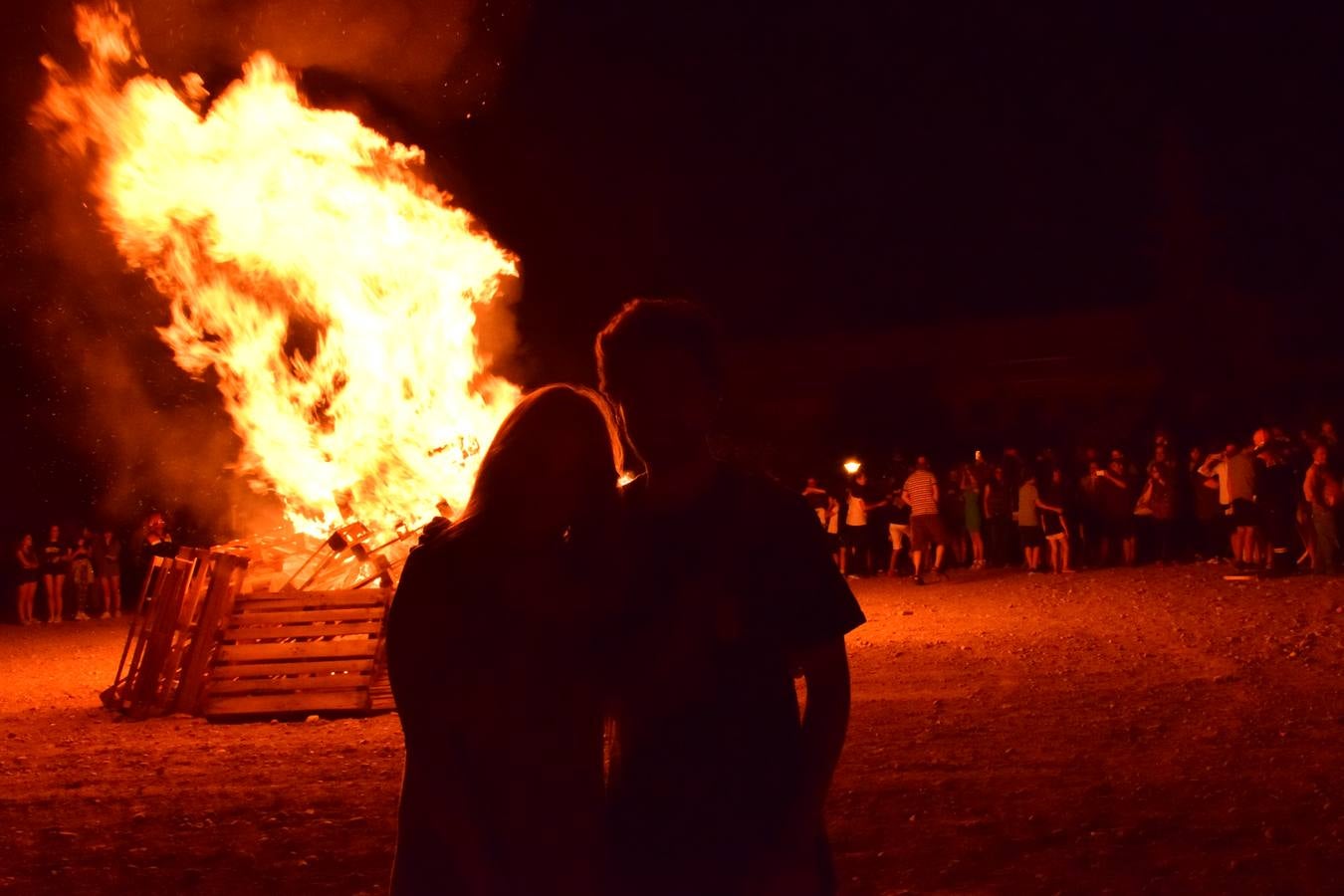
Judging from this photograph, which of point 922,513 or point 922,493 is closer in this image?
point 922,493

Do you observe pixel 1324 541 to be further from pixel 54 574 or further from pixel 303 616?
pixel 54 574

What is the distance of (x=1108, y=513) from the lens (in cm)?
1689

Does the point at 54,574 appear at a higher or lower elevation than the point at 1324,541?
higher

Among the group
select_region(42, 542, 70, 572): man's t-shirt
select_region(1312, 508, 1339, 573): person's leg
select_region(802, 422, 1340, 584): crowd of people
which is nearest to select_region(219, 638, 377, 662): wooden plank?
select_region(802, 422, 1340, 584): crowd of people

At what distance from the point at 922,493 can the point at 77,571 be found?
43.8ft

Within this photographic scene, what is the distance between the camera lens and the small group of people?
1848 cm

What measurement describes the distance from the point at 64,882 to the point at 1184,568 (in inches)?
566

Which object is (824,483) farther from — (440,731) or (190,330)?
(440,731)

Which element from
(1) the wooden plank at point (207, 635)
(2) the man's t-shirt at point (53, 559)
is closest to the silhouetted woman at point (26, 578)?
(2) the man's t-shirt at point (53, 559)

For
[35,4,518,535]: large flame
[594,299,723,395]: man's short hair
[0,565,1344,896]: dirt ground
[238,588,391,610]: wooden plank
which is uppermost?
[35,4,518,535]: large flame

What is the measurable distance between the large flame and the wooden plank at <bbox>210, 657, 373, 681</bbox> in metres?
2.30

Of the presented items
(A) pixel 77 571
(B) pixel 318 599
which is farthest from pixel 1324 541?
(A) pixel 77 571

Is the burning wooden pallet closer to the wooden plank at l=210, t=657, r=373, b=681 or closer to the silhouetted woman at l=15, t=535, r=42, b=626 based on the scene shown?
the wooden plank at l=210, t=657, r=373, b=681

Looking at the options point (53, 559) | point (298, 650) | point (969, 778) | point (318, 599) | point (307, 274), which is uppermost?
point (307, 274)
